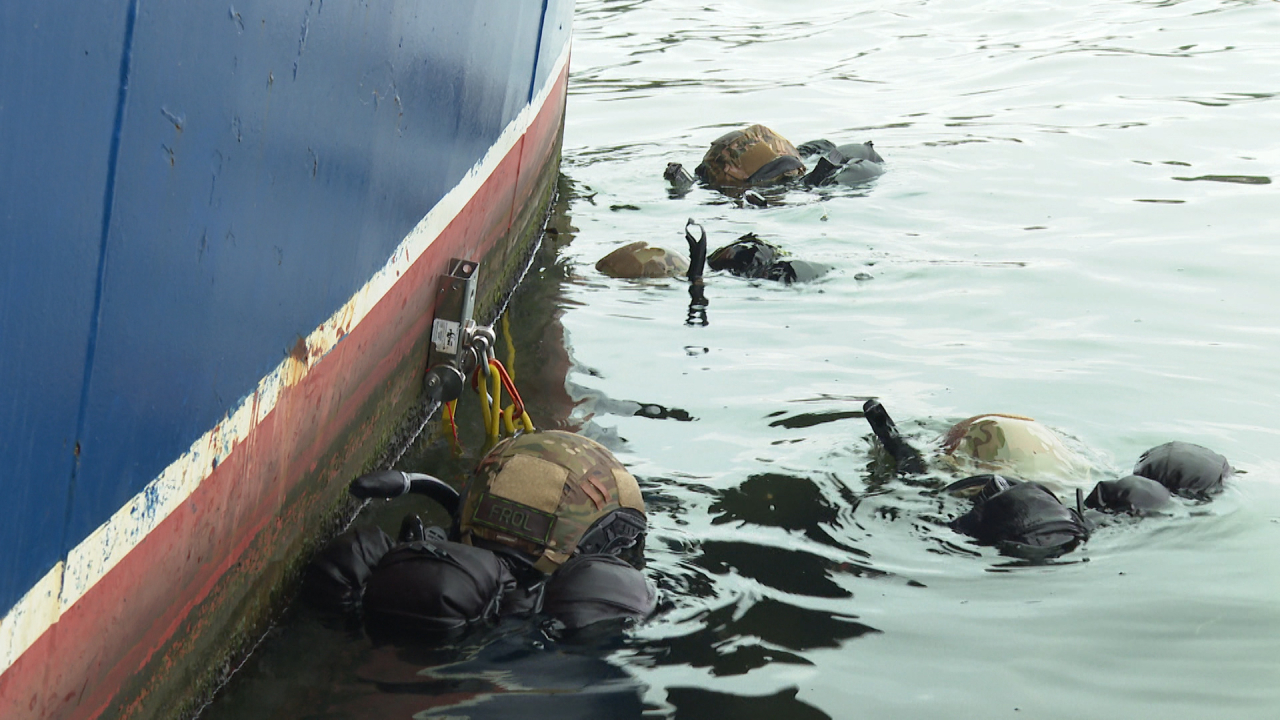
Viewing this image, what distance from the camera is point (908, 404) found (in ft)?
19.0

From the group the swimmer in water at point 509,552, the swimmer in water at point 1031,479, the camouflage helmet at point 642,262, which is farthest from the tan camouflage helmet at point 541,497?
the camouflage helmet at point 642,262

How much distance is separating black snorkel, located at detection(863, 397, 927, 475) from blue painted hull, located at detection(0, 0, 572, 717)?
1.93m

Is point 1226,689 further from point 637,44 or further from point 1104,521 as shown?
point 637,44

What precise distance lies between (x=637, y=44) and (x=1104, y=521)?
15.5m

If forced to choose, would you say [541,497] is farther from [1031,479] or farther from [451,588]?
[1031,479]

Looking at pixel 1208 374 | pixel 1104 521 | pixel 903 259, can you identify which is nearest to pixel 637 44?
pixel 903 259

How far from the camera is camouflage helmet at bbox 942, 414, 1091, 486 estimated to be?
4938 millimetres

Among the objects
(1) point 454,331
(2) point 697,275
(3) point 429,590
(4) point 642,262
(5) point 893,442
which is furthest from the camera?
(4) point 642,262

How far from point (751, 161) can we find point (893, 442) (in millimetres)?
5842

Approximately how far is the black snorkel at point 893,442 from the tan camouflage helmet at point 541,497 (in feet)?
3.71

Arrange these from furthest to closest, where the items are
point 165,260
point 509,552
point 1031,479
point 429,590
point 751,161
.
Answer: point 751,161 < point 1031,479 < point 509,552 < point 429,590 < point 165,260

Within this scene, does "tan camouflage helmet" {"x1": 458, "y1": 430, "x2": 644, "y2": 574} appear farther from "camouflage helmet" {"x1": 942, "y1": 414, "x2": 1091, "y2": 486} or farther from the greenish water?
"camouflage helmet" {"x1": 942, "y1": 414, "x2": 1091, "y2": 486}

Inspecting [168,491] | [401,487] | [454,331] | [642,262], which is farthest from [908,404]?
[168,491]

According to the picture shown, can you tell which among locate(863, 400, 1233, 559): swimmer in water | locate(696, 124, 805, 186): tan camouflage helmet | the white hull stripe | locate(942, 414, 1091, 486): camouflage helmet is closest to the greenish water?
locate(863, 400, 1233, 559): swimmer in water
